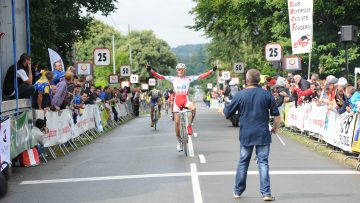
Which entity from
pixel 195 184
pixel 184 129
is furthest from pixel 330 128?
pixel 195 184

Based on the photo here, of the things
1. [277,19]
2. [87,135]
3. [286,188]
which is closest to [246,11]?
[277,19]

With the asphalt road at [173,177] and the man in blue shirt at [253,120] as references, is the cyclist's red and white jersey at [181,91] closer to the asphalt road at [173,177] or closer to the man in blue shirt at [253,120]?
the asphalt road at [173,177]

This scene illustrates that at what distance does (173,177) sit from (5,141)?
10.3 feet

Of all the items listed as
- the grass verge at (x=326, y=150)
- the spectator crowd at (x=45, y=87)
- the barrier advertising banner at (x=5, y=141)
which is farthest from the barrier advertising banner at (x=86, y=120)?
the barrier advertising banner at (x=5, y=141)

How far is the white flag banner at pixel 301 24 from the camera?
2230 cm

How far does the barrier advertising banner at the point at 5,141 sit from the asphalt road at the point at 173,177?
1.63 ft

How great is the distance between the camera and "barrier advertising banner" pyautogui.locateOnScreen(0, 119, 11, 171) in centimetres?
1223

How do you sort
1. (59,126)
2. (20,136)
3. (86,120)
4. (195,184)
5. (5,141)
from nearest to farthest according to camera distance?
1. (195,184)
2. (5,141)
3. (20,136)
4. (59,126)
5. (86,120)

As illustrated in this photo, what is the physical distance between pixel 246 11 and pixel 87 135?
18.3m

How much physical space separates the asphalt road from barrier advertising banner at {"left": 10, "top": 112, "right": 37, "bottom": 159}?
1.60 feet

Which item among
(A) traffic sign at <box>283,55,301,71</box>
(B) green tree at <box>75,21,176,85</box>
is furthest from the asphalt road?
(B) green tree at <box>75,21,176,85</box>

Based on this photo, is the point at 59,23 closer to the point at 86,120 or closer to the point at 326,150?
the point at 86,120

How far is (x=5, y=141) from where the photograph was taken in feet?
41.3

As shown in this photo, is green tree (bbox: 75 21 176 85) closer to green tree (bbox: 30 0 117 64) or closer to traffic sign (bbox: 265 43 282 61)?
green tree (bbox: 30 0 117 64)
